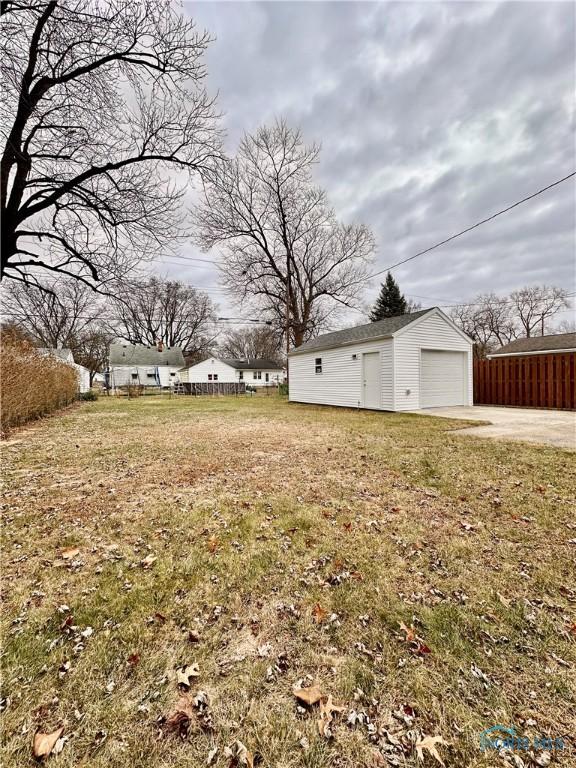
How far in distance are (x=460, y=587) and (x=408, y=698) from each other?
945 millimetres

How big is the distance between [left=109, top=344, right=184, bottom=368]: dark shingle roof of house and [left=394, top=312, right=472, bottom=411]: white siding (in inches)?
1314

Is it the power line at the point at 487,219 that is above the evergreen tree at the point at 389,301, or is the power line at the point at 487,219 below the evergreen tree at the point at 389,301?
below

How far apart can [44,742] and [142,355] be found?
4082 centimetres

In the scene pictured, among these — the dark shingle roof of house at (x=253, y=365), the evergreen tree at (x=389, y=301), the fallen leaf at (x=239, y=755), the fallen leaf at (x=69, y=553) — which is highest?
the evergreen tree at (x=389, y=301)

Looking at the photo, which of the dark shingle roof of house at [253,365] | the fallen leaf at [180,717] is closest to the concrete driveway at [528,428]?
the fallen leaf at [180,717]

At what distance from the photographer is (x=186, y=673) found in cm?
152

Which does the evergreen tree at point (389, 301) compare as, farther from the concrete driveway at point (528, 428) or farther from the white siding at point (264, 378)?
the white siding at point (264, 378)

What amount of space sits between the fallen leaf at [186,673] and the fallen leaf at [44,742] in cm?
45

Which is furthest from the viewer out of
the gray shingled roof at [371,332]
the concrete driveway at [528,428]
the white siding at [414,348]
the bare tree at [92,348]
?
the bare tree at [92,348]

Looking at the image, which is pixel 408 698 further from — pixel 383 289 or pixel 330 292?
pixel 383 289

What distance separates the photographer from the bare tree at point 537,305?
2833 cm

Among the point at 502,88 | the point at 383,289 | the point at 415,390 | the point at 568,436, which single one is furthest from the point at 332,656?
the point at 383,289

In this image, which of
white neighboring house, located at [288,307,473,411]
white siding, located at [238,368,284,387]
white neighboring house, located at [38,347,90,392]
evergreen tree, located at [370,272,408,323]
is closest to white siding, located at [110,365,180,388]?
white neighboring house, located at [38,347,90,392]

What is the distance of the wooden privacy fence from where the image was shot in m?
10.5
